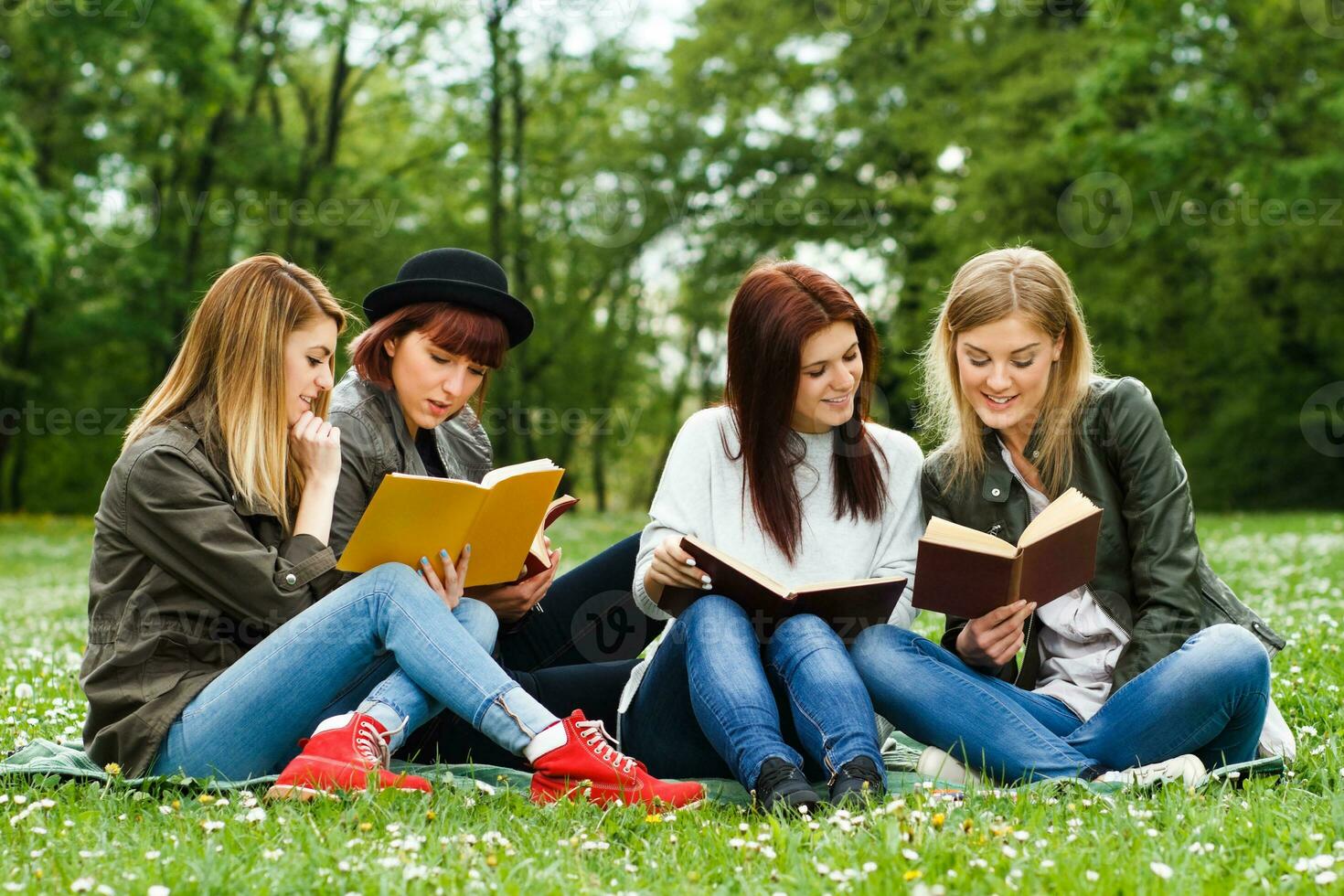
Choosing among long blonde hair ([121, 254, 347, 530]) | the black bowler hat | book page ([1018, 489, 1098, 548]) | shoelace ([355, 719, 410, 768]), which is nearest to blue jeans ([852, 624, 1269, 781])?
book page ([1018, 489, 1098, 548])

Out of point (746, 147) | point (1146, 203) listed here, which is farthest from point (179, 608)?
point (746, 147)

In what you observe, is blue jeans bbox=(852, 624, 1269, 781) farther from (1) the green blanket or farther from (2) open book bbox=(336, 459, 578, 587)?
(2) open book bbox=(336, 459, 578, 587)

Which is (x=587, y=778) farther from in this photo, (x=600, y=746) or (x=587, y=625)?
(x=587, y=625)

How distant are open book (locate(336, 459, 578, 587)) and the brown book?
47cm

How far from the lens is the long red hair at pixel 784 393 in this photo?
3.67 meters

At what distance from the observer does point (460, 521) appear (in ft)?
11.0

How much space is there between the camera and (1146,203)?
62.6 feet

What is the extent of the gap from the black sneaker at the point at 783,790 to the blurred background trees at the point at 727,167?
1504 centimetres

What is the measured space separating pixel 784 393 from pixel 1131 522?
1.05m

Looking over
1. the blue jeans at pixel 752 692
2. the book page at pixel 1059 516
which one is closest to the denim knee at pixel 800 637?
the blue jeans at pixel 752 692

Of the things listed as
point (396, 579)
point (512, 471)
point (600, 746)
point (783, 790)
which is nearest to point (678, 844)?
point (783, 790)

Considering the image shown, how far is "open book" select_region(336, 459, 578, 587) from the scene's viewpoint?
319 centimetres

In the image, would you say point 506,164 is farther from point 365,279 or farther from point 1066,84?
point 1066,84

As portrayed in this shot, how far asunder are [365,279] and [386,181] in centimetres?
197
